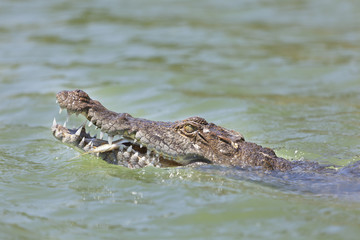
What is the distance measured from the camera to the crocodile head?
Answer: 238 inches

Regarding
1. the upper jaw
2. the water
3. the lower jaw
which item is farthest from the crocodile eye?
the water

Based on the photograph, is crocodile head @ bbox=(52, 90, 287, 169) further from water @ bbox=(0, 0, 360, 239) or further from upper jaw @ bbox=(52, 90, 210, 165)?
water @ bbox=(0, 0, 360, 239)

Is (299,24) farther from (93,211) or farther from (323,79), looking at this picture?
(93,211)

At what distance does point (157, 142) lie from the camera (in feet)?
20.3

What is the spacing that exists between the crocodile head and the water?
22 cm

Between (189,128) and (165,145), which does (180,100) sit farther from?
(165,145)

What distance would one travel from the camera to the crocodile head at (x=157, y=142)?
19.8ft

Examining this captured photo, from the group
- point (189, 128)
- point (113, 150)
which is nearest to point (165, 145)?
point (189, 128)

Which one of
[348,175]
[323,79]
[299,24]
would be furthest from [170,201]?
[299,24]

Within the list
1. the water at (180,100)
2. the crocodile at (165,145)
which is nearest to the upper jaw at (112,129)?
the crocodile at (165,145)

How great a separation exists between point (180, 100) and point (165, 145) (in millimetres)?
4539

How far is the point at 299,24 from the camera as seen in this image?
19.7 meters

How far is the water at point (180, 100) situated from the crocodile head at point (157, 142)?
223 mm

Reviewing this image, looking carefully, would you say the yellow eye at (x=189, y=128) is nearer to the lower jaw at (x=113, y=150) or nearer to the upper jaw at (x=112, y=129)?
the upper jaw at (x=112, y=129)
